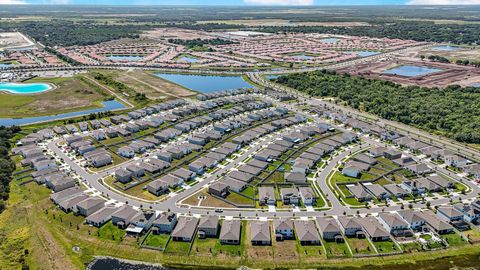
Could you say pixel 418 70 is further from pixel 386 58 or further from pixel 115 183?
pixel 115 183

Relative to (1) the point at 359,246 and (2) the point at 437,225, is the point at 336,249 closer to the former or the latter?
(1) the point at 359,246

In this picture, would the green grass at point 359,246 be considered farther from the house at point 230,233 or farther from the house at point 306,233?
the house at point 230,233

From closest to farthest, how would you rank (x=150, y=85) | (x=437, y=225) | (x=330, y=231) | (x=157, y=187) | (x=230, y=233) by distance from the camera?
(x=230, y=233) → (x=330, y=231) → (x=437, y=225) → (x=157, y=187) → (x=150, y=85)

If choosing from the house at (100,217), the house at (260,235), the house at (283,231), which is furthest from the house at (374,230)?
the house at (100,217)

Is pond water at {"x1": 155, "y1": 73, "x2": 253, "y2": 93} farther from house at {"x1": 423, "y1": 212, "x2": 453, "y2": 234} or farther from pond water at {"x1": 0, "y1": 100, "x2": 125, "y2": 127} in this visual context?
house at {"x1": 423, "y1": 212, "x2": 453, "y2": 234}

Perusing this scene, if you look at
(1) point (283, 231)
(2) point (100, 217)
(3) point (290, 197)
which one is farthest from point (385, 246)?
(2) point (100, 217)
